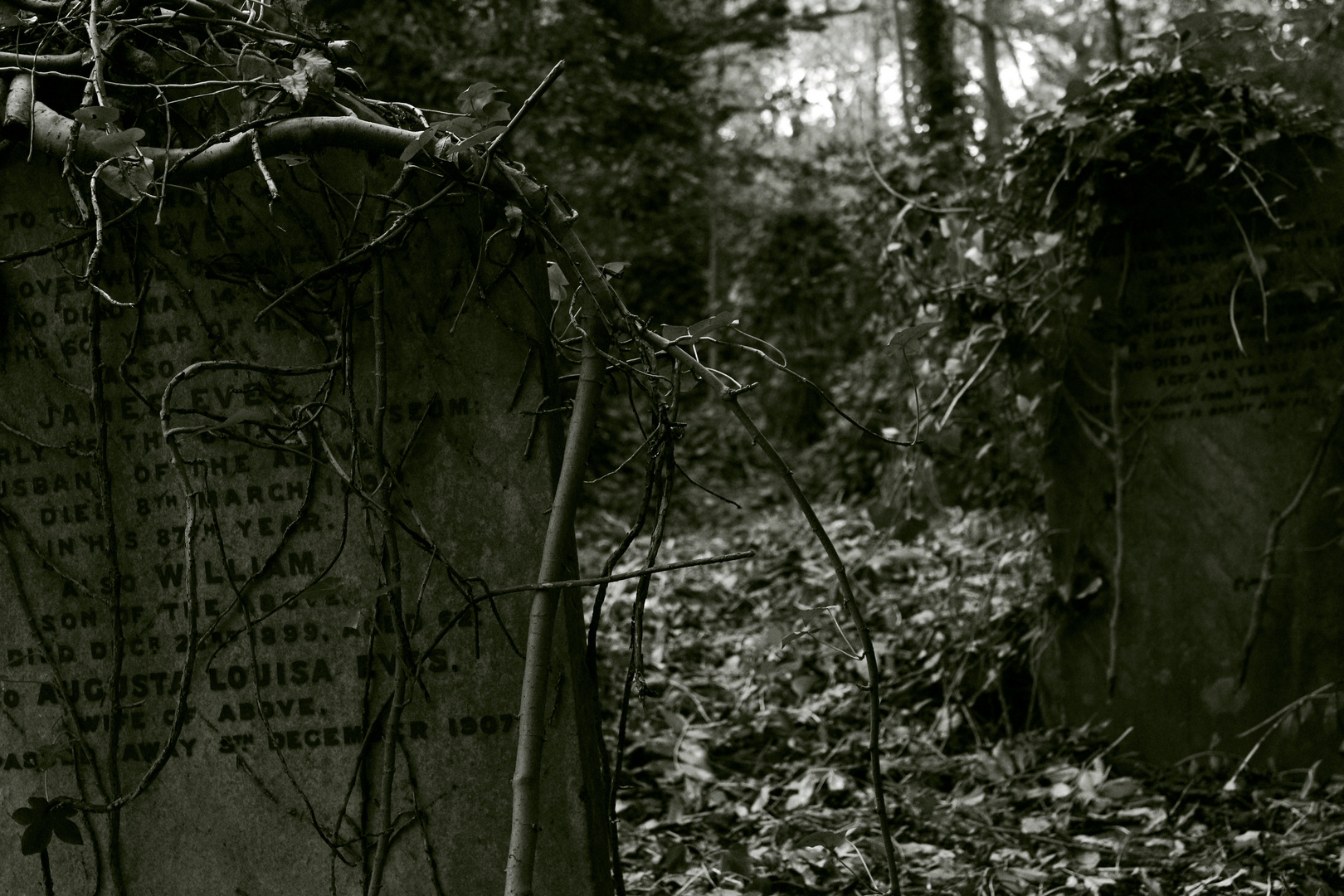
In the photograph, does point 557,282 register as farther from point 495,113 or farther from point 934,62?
point 934,62

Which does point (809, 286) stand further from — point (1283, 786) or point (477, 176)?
point (477, 176)

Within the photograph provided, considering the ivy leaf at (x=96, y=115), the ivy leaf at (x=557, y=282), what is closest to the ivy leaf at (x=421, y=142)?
the ivy leaf at (x=557, y=282)

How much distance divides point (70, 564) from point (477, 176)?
1.24 metres

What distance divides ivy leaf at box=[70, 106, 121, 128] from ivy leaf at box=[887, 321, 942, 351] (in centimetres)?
153

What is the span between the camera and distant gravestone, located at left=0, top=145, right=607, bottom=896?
2361 millimetres

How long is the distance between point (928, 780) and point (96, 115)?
3.18 metres

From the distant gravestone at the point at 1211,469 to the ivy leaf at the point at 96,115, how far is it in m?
3.10

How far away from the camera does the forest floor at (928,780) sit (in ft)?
9.93

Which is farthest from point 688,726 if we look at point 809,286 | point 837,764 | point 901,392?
point 809,286

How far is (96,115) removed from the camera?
2150 millimetres

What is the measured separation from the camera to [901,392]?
752cm

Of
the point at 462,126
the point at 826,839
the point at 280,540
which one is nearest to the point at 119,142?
the point at 462,126

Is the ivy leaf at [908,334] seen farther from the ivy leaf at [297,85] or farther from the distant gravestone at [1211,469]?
the distant gravestone at [1211,469]

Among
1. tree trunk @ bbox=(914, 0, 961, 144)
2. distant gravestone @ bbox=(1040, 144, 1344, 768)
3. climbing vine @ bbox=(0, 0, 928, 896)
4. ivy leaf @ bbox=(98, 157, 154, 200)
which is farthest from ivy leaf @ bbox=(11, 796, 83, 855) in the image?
tree trunk @ bbox=(914, 0, 961, 144)
